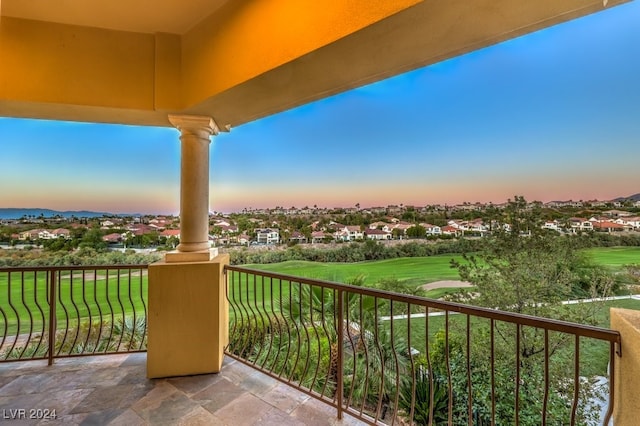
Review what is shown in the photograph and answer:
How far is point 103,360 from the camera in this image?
2.48m

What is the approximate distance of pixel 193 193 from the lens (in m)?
2.42

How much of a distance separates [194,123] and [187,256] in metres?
1.21

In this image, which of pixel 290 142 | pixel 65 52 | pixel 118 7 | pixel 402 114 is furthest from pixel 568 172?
pixel 65 52

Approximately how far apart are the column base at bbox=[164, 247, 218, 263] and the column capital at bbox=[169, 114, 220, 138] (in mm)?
1117

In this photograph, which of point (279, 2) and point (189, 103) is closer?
point (279, 2)

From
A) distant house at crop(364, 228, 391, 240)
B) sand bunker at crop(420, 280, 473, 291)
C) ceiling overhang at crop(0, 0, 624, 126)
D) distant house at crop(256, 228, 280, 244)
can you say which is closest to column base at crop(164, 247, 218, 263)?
ceiling overhang at crop(0, 0, 624, 126)

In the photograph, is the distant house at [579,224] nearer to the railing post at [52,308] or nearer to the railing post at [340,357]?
the railing post at [340,357]

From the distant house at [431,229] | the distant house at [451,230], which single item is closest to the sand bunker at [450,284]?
the distant house at [451,230]

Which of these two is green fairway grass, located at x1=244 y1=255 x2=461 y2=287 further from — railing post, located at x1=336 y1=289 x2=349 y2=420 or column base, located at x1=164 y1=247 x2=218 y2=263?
railing post, located at x1=336 y1=289 x2=349 y2=420

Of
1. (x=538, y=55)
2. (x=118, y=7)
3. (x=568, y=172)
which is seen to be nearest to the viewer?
(x=118, y=7)

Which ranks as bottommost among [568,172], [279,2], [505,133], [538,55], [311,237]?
[311,237]

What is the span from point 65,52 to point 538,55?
7.70m

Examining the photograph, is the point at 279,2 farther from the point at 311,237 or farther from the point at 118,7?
the point at 311,237

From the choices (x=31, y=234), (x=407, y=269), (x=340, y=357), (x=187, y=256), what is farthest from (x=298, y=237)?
(x=31, y=234)
